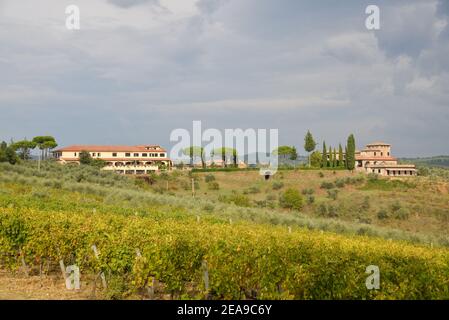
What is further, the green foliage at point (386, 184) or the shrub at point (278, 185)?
the shrub at point (278, 185)

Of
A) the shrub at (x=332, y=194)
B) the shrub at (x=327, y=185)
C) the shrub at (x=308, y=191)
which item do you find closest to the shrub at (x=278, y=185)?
the shrub at (x=308, y=191)

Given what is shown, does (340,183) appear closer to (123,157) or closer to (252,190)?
(252,190)

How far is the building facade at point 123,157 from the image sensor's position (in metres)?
94.1

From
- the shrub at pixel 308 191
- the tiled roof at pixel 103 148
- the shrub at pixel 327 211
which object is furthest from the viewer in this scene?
the tiled roof at pixel 103 148

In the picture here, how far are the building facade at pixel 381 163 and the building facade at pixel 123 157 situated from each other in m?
40.5

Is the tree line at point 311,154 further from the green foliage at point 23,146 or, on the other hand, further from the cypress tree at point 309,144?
the green foliage at point 23,146

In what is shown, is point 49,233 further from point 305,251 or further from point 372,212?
point 372,212

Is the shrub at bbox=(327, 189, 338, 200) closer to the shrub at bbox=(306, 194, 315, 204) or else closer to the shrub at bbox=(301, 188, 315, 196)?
the shrub at bbox=(301, 188, 315, 196)

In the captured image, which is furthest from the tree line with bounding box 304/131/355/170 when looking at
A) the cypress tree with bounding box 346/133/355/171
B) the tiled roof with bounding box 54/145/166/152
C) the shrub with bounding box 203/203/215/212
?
the shrub with bounding box 203/203/215/212

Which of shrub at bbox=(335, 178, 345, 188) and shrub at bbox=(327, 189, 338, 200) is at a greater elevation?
shrub at bbox=(335, 178, 345, 188)

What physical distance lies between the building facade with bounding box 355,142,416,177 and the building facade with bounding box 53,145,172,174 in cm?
4045

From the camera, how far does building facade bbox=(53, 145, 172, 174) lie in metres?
94.1

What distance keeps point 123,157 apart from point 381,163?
53387mm

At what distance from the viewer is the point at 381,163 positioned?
297ft
